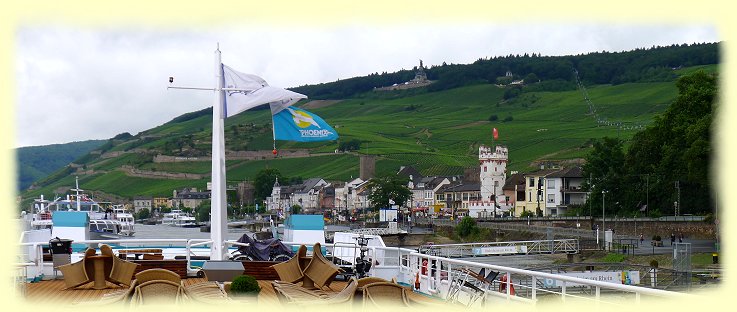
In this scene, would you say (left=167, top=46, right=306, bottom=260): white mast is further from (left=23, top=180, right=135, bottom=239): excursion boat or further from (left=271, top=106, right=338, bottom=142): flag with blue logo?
(left=23, top=180, right=135, bottom=239): excursion boat

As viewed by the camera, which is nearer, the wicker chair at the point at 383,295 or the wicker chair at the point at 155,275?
the wicker chair at the point at 383,295

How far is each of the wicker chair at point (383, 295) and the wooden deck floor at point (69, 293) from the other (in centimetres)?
152

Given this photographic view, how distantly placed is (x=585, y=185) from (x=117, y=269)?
8687 centimetres

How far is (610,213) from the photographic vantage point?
8850 centimetres

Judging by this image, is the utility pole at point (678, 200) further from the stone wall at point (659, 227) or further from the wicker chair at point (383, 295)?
the wicker chair at point (383, 295)

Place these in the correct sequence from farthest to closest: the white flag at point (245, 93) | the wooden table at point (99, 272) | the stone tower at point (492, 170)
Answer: the stone tower at point (492, 170) < the white flag at point (245, 93) < the wooden table at point (99, 272)

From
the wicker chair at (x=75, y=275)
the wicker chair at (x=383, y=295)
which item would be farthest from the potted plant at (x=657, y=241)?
the wicker chair at (x=383, y=295)

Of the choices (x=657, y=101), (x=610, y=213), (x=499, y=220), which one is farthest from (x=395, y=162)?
(x=610, y=213)

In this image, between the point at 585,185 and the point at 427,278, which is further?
the point at 585,185

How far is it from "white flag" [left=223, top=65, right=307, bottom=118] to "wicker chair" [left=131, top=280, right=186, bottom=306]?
7.15m

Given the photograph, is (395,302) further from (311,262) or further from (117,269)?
(117,269)

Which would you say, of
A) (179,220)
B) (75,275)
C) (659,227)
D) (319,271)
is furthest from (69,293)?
(179,220)

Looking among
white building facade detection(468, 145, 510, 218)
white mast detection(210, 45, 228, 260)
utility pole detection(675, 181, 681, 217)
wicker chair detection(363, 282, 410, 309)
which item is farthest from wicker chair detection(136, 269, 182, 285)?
white building facade detection(468, 145, 510, 218)

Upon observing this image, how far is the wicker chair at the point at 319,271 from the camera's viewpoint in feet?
43.9
